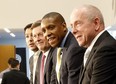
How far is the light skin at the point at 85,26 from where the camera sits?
6.37 feet

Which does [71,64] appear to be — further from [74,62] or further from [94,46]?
[94,46]

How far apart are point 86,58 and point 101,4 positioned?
4180 mm

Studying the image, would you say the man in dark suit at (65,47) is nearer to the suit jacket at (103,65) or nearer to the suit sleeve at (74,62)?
the suit sleeve at (74,62)

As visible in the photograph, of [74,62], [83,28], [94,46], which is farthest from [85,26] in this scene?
[74,62]

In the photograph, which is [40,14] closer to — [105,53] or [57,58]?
[57,58]

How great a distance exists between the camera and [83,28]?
1.96 m

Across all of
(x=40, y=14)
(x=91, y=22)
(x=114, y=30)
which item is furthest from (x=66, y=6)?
(x=91, y=22)

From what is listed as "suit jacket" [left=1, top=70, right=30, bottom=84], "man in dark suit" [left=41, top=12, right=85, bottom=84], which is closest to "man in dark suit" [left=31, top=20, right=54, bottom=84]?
"man in dark suit" [left=41, top=12, right=85, bottom=84]

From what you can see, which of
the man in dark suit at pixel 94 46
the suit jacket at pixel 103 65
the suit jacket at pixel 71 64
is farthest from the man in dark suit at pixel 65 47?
the suit jacket at pixel 103 65

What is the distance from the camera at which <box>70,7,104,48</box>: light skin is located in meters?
1.94

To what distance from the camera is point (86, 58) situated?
Answer: 1.97m

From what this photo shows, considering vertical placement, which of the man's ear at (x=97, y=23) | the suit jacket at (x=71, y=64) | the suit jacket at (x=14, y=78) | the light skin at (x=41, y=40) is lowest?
the suit jacket at (x=14, y=78)

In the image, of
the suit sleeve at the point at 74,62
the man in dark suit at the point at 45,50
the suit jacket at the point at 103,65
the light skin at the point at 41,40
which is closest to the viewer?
the suit jacket at the point at 103,65

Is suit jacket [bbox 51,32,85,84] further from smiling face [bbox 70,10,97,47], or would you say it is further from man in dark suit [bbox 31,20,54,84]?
man in dark suit [bbox 31,20,54,84]
